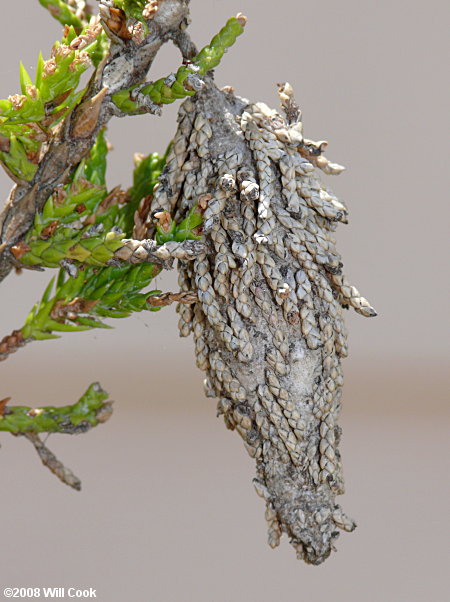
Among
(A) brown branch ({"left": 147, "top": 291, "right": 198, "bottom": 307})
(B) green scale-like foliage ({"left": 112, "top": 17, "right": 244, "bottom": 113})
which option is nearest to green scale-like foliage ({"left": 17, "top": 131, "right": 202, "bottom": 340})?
(A) brown branch ({"left": 147, "top": 291, "right": 198, "bottom": 307})

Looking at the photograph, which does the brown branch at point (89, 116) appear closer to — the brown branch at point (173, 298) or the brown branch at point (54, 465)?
the brown branch at point (173, 298)

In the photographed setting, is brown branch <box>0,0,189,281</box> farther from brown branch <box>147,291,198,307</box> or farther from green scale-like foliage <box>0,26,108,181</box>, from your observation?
brown branch <box>147,291,198,307</box>

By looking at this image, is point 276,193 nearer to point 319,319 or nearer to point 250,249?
point 250,249

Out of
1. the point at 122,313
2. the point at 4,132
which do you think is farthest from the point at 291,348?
the point at 4,132

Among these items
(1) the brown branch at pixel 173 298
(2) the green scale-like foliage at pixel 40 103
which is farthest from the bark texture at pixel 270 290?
(2) the green scale-like foliage at pixel 40 103

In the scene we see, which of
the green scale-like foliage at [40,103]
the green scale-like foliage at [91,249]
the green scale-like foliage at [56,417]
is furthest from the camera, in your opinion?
the green scale-like foliage at [56,417]
